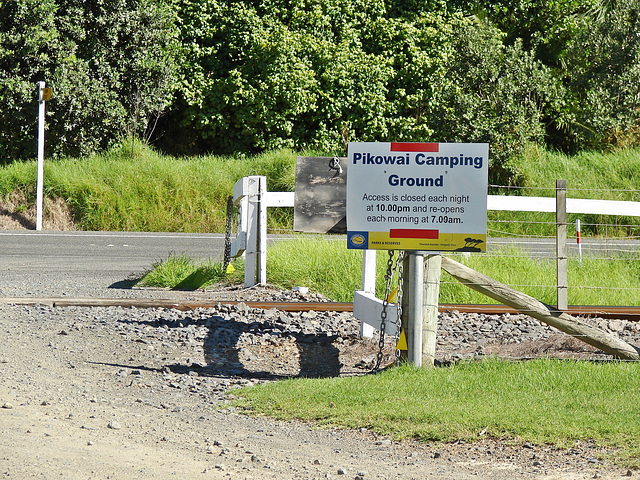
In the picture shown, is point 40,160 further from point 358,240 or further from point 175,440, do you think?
point 175,440

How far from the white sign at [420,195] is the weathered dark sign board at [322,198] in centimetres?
48

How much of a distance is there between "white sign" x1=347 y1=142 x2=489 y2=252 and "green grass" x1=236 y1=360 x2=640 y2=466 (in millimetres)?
960

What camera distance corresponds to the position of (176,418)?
499 centimetres

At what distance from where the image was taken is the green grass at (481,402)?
4539 millimetres

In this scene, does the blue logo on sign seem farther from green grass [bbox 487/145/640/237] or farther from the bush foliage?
the bush foliage

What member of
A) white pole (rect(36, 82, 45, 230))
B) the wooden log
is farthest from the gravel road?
white pole (rect(36, 82, 45, 230))

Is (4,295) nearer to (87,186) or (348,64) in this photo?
(87,186)

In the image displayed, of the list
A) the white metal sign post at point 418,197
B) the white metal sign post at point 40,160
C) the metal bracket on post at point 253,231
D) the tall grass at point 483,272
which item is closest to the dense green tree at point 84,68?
the white metal sign post at point 40,160

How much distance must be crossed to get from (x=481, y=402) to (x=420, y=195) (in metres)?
1.59

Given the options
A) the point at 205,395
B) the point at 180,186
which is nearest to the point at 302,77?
the point at 180,186

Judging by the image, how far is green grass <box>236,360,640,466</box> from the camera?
14.9 ft

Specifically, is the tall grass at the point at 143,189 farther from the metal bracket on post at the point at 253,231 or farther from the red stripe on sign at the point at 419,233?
the red stripe on sign at the point at 419,233

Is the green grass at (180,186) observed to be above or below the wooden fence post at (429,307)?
above

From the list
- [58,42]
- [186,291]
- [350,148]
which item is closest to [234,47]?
[58,42]
